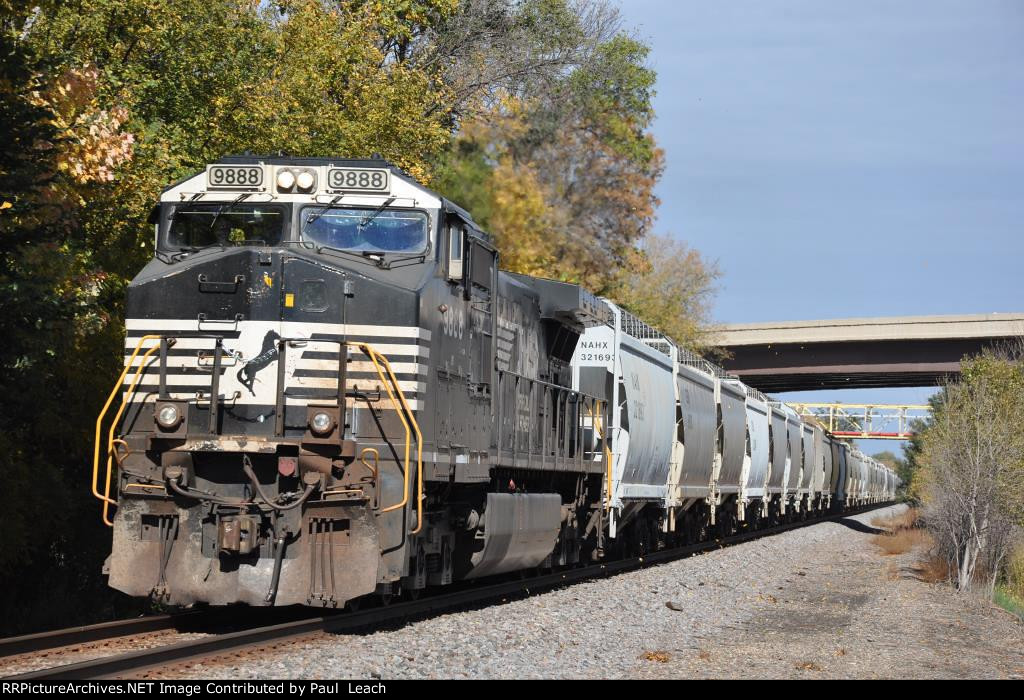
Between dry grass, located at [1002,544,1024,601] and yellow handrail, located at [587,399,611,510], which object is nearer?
yellow handrail, located at [587,399,611,510]

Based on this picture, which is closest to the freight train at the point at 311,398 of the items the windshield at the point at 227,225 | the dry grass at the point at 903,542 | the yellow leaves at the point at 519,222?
the windshield at the point at 227,225

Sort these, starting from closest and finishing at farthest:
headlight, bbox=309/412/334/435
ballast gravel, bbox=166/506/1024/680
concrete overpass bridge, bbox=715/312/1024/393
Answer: ballast gravel, bbox=166/506/1024/680, headlight, bbox=309/412/334/435, concrete overpass bridge, bbox=715/312/1024/393

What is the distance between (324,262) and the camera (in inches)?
438

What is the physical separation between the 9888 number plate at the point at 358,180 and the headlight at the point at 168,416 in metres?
2.64

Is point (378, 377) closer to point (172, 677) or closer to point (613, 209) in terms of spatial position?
point (172, 677)

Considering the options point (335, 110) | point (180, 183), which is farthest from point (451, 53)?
point (180, 183)

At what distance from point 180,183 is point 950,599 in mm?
14421

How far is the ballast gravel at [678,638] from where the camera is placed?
9.63m

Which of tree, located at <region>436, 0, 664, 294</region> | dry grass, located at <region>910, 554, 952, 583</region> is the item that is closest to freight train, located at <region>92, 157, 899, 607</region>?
dry grass, located at <region>910, 554, 952, 583</region>

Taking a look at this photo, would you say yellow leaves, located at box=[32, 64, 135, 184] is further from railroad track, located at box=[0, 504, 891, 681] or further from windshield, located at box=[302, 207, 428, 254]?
railroad track, located at box=[0, 504, 891, 681]

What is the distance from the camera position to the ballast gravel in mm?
9633

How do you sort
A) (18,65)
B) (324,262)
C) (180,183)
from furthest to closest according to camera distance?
(18,65), (180,183), (324,262)

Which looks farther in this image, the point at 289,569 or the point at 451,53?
the point at 451,53

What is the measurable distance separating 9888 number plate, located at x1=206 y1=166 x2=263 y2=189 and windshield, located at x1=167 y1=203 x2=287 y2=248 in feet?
0.66
